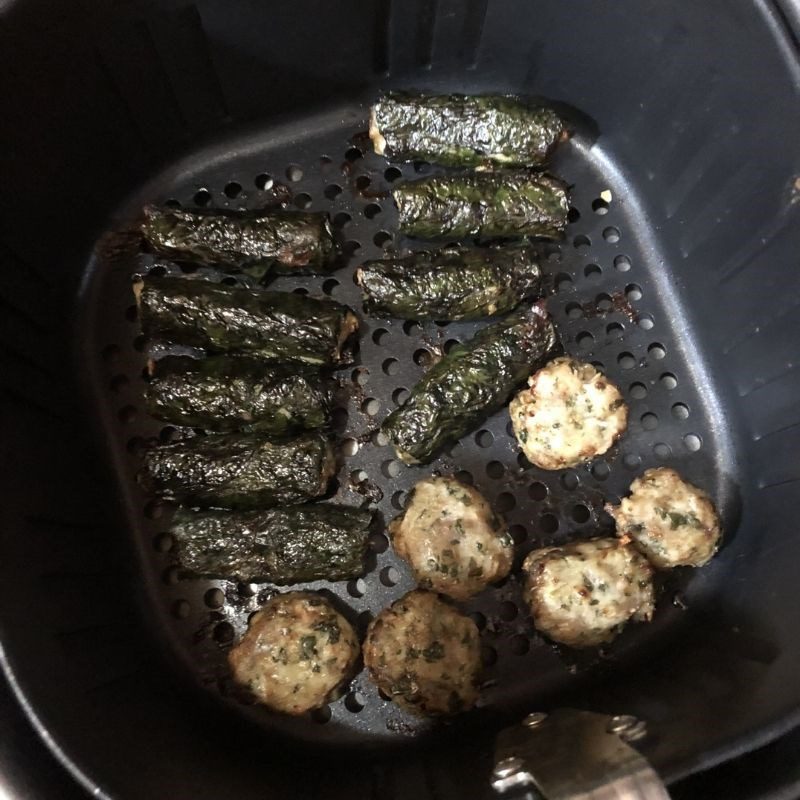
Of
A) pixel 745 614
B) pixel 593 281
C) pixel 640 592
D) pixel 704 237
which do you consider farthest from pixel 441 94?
pixel 745 614

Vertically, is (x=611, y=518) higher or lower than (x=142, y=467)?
lower

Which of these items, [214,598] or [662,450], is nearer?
[214,598]

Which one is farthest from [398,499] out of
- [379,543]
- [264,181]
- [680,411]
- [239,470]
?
[264,181]

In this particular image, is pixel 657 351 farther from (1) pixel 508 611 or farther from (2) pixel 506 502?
(1) pixel 508 611

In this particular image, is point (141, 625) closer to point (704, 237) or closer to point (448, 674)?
point (448, 674)

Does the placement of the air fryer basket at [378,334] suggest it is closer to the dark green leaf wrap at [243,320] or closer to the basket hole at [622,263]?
the basket hole at [622,263]

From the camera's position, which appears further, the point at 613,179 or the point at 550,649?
the point at 613,179
